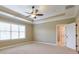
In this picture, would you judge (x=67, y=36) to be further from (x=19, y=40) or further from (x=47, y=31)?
(x=19, y=40)

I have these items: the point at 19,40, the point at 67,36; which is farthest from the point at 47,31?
the point at 19,40

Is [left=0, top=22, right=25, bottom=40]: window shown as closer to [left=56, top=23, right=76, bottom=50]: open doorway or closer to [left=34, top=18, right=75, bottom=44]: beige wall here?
[left=34, top=18, right=75, bottom=44]: beige wall

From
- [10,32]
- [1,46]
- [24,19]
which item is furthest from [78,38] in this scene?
[1,46]

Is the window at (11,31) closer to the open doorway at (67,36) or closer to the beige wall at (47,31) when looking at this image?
the beige wall at (47,31)

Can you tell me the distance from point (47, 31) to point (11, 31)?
2.95ft

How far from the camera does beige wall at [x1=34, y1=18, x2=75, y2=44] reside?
7.96 ft

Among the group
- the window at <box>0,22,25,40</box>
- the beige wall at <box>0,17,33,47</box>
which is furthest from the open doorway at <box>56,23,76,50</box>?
the window at <box>0,22,25,40</box>

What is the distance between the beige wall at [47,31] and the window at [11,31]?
1.21 feet

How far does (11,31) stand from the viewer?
2.29 metres

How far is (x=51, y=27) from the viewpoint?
2.52m

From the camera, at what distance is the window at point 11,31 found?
2.15 m

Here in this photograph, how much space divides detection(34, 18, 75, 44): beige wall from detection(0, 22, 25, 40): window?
37cm

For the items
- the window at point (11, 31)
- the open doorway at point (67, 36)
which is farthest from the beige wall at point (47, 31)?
the window at point (11, 31)
